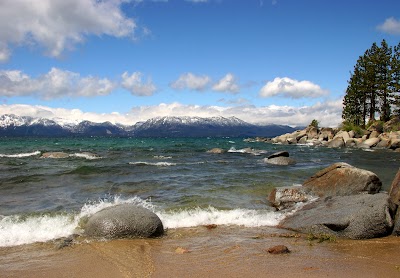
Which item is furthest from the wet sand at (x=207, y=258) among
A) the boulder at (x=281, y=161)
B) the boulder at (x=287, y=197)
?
the boulder at (x=281, y=161)

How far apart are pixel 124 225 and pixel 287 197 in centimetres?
766

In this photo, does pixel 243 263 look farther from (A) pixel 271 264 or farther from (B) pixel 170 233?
(B) pixel 170 233

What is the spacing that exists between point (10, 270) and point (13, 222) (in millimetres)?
4388

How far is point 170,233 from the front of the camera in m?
10.2

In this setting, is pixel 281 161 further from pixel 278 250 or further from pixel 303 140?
pixel 303 140

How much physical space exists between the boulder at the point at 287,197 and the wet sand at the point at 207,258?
15.0 feet

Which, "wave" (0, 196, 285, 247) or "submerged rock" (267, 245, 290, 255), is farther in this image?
"wave" (0, 196, 285, 247)

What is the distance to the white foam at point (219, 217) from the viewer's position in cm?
1135

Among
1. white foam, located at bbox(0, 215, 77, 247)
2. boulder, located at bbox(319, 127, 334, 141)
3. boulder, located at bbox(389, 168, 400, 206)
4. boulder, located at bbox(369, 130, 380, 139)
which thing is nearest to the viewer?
white foam, located at bbox(0, 215, 77, 247)

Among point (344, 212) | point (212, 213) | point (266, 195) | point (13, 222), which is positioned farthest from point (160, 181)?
point (344, 212)

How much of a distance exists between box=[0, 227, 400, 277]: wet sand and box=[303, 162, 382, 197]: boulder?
205 inches

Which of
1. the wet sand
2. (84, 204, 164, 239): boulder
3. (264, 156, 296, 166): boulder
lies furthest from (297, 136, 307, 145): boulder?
(84, 204, 164, 239): boulder

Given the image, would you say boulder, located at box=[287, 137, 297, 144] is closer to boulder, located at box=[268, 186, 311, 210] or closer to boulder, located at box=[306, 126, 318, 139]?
boulder, located at box=[306, 126, 318, 139]

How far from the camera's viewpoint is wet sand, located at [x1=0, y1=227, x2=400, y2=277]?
269 inches
